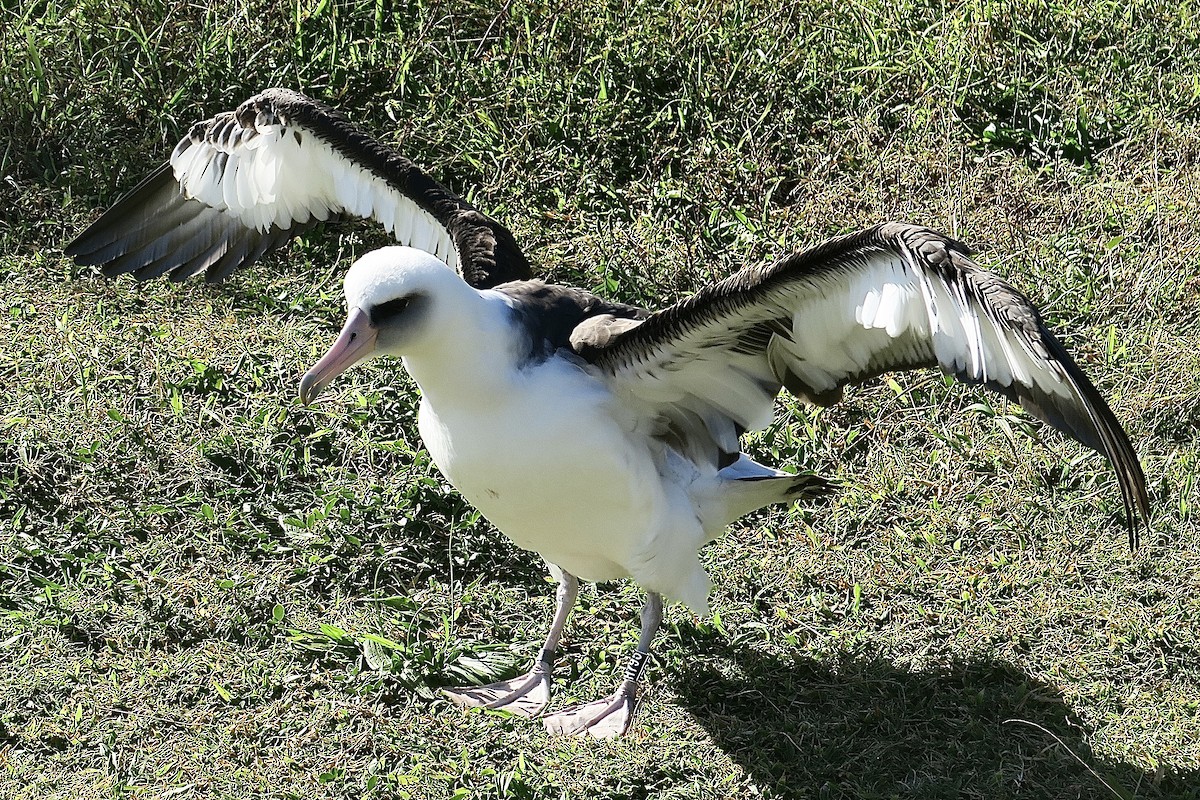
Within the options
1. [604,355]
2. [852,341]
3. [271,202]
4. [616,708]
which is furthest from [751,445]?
[271,202]

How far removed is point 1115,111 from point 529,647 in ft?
12.4

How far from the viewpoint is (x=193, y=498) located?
17.1 ft

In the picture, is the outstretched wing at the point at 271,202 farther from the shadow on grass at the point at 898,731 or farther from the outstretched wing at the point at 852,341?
the shadow on grass at the point at 898,731

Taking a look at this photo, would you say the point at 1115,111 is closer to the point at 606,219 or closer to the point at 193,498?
the point at 606,219

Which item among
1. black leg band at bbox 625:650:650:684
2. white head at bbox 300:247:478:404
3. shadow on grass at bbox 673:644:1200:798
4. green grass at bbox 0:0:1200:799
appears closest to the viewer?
white head at bbox 300:247:478:404

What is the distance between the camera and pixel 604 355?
4.10 metres

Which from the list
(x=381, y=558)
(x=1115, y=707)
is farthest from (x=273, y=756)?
(x=1115, y=707)

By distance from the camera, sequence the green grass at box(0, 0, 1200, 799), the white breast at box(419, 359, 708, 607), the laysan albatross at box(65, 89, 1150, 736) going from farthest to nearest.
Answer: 1. the green grass at box(0, 0, 1200, 799)
2. the white breast at box(419, 359, 708, 607)
3. the laysan albatross at box(65, 89, 1150, 736)

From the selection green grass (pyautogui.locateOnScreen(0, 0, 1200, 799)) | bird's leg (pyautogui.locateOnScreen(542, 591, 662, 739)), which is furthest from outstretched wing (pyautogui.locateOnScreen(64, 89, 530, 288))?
bird's leg (pyautogui.locateOnScreen(542, 591, 662, 739))

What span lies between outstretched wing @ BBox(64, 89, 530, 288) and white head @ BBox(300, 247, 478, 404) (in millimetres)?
889

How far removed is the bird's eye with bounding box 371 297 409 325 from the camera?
3.81 meters

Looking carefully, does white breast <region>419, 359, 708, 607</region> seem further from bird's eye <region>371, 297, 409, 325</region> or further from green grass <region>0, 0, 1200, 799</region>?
green grass <region>0, 0, 1200, 799</region>

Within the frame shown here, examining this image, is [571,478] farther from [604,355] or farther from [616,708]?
[616,708]

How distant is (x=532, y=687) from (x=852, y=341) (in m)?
1.67
